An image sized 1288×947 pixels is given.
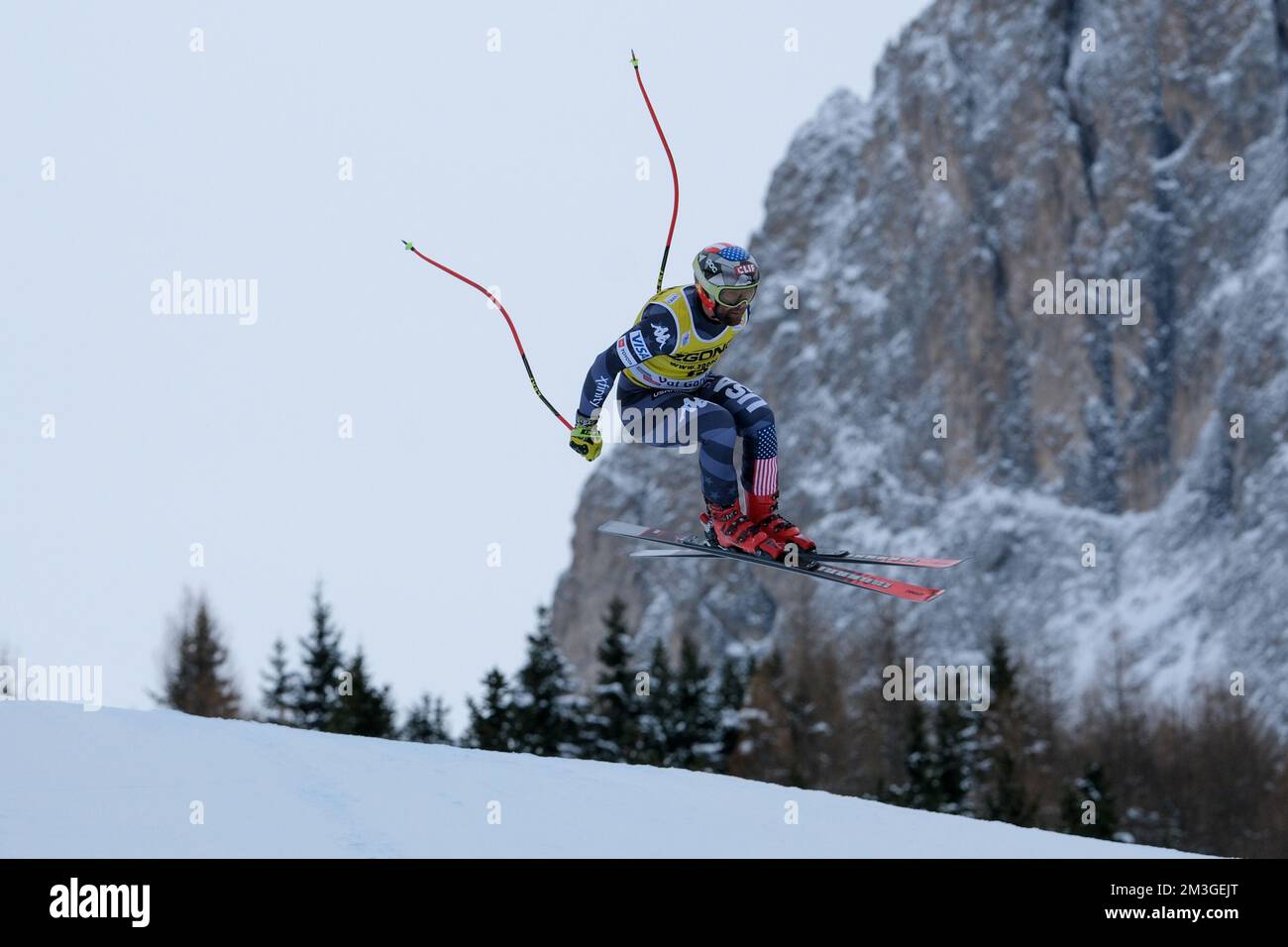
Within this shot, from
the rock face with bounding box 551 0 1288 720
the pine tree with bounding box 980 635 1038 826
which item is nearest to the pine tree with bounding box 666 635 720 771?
the pine tree with bounding box 980 635 1038 826

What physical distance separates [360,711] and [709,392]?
31.1 m

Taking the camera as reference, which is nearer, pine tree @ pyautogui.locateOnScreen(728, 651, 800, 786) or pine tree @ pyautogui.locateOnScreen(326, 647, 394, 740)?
pine tree @ pyautogui.locateOnScreen(326, 647, 394, 740)

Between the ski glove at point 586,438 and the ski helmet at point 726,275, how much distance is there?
56.9 inches

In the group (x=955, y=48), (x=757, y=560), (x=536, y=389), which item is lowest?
(x=757, y=560)

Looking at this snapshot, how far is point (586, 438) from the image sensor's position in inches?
595

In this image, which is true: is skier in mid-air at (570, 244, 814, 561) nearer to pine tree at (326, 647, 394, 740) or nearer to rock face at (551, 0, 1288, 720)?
pine tree at (326, 647, 394, 740)

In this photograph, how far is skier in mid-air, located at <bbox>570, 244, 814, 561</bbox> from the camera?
1495 centimetres

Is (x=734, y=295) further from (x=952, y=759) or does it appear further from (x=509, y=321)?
(x=952, y=759)

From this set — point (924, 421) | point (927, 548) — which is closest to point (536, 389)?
point (927, 548)

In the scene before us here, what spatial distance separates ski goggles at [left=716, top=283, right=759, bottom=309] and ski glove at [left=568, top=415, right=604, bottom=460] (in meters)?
1.51
